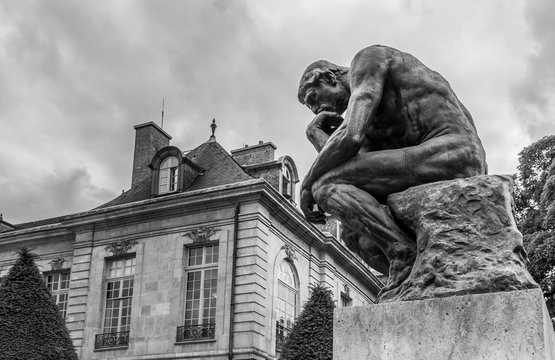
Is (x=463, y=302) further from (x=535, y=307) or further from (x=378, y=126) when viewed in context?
(x=378, y=126)

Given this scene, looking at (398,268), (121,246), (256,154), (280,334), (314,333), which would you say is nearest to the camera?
(398,268)

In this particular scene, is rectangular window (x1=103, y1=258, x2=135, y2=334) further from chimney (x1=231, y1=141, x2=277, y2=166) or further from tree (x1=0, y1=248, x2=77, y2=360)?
chimney (x1=231, y1=141, x2=277, y2=166)

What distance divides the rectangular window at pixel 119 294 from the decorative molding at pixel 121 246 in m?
0.37

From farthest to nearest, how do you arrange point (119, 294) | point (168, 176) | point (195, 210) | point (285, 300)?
point (168, 176) < point (119, 294) < point (285, 300) < point (195, 210)

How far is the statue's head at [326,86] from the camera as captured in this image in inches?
182

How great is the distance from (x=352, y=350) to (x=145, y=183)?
23440mm

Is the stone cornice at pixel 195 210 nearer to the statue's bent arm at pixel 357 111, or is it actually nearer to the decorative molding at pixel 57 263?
the decorative molding at pixel 57 263

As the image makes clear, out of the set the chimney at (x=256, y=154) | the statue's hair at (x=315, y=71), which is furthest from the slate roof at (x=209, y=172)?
the statue's hair at (x=315, y=71)

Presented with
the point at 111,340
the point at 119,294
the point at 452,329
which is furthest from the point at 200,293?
the point at 452,329

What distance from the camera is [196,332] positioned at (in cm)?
2173

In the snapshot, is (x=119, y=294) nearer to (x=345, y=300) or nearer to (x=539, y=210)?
(x=345, y=300)

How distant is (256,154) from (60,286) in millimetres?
8759

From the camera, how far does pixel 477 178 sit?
3.83 metres

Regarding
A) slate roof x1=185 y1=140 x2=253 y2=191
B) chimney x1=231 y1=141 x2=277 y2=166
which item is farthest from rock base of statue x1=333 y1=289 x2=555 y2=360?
chimney x1=231 y1=141 x2=277 y2=166
